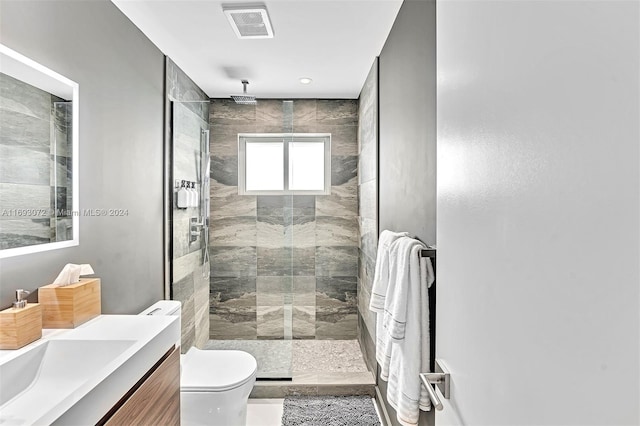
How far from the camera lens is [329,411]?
2.67 metres

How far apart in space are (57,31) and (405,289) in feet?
5.73

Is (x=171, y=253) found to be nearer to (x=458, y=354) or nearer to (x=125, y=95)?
(x=125, y=95)

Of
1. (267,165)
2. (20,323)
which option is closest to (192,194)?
(267,165)

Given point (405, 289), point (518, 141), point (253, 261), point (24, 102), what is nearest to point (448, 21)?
point (518, 141)

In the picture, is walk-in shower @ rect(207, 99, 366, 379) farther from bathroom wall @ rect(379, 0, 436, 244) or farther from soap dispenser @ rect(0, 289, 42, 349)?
soap dispenser @ rect(0, 289, 42, 349)

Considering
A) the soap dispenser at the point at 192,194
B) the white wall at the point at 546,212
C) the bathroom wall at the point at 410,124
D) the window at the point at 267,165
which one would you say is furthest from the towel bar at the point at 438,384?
the soap dispenser at the point at 192,194

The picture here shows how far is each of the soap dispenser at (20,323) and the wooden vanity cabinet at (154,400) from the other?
0.41 meters

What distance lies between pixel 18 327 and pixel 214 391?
1107 mm

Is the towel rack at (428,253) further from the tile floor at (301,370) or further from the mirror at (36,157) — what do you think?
the tile floor at (301,370)

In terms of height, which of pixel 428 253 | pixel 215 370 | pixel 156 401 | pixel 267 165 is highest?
pixel 267 165

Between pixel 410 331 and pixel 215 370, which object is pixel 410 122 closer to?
pixel 410 331

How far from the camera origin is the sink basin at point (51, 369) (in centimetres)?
120

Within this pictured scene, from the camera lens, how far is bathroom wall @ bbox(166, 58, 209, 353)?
2.84 metres

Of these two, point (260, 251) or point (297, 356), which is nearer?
point (260, 251)
